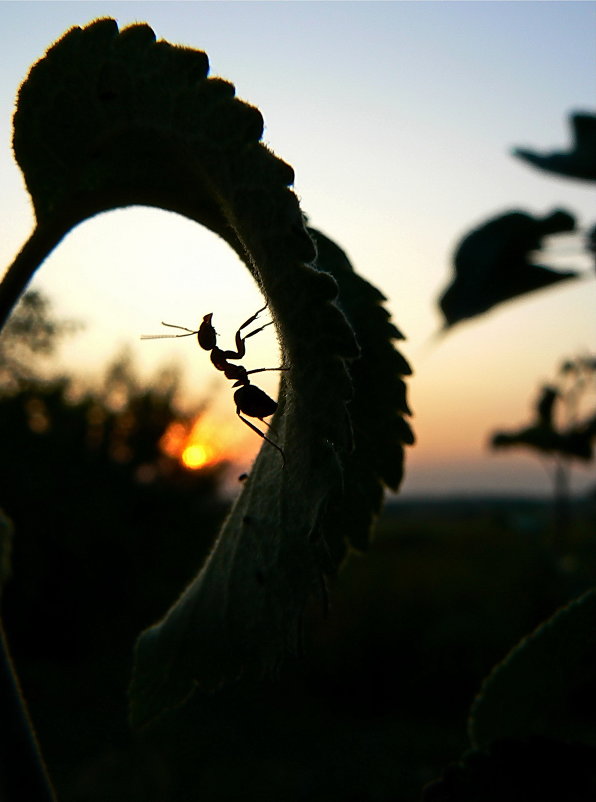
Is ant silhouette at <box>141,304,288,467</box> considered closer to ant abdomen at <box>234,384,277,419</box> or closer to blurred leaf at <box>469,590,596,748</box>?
ant abdomen at <box>234,384,277,419</box>

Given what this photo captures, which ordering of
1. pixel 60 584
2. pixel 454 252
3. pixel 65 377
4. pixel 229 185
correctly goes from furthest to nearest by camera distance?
pixel 65 377 → pixel 60 584 → pixel 454 252 → pixel 229 185

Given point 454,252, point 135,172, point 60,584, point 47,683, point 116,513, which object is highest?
point 454,252

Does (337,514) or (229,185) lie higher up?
(229,185)

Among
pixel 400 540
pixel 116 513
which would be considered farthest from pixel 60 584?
pixel 400 540

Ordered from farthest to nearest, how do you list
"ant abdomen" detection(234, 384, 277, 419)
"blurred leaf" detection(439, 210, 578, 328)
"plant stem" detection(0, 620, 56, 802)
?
"blurred leaf" detection(439, 210, 578, 328)
"ant abdomen" detection(234, 384, 277, 419)
"plant stem" detection(0, 620, 56, 802)

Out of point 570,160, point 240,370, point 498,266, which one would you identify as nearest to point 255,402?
point 240,370

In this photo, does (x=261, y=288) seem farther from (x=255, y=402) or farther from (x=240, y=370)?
(x=240, y=370)

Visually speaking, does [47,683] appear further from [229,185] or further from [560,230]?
[229,185]

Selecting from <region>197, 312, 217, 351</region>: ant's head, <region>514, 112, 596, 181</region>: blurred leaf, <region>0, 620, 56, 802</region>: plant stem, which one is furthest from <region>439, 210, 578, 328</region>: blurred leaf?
<region>0, 620, 56, 802</region>: plant stem
